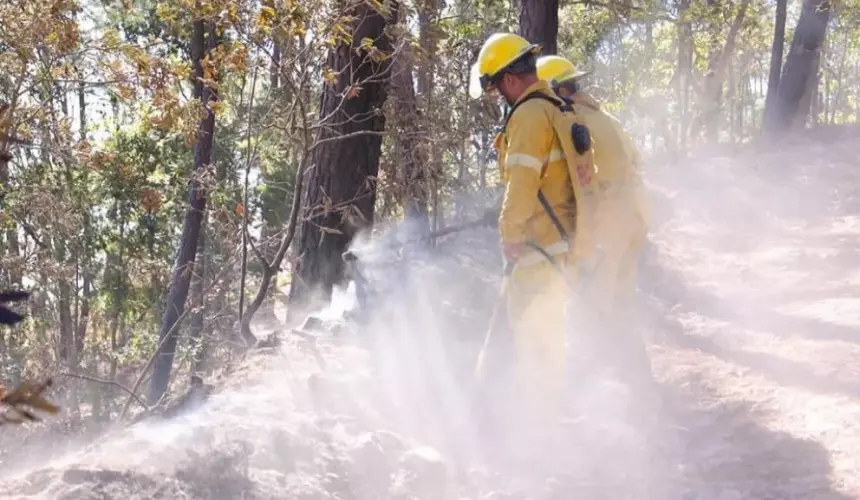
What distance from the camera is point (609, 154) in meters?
5.00

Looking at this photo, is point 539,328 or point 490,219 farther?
point 490,219

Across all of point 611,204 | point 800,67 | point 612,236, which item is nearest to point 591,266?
point 612,236

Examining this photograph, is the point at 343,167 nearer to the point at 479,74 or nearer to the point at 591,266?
the point at 591,266

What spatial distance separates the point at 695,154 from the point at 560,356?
1369cm

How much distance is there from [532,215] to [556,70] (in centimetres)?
126

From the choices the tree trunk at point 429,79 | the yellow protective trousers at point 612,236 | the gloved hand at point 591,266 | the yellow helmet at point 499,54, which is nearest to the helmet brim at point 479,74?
the yellow helmet at point 499,54

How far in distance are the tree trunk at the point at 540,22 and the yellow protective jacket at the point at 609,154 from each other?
3.35 meters

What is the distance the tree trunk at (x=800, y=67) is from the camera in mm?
17219

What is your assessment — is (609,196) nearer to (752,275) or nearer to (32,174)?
(752,275)

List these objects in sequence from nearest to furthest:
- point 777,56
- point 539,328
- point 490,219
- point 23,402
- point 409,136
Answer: point 23,402 < point 539,328 < point 409,136 < point 490,219 < point 777,56

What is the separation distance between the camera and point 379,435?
163 inches

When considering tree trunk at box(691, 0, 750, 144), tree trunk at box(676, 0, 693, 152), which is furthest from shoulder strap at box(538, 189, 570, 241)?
tree trunk at box(691, 0, 750, 144)

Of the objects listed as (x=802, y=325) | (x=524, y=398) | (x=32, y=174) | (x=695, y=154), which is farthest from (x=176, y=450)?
(x=695, y=154)

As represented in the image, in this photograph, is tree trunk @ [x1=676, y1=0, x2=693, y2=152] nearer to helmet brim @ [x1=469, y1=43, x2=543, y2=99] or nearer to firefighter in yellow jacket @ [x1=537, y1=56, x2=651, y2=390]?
firefighter in yellow jacket @ [x1=537, y1=56, x2=651, y2=390]
